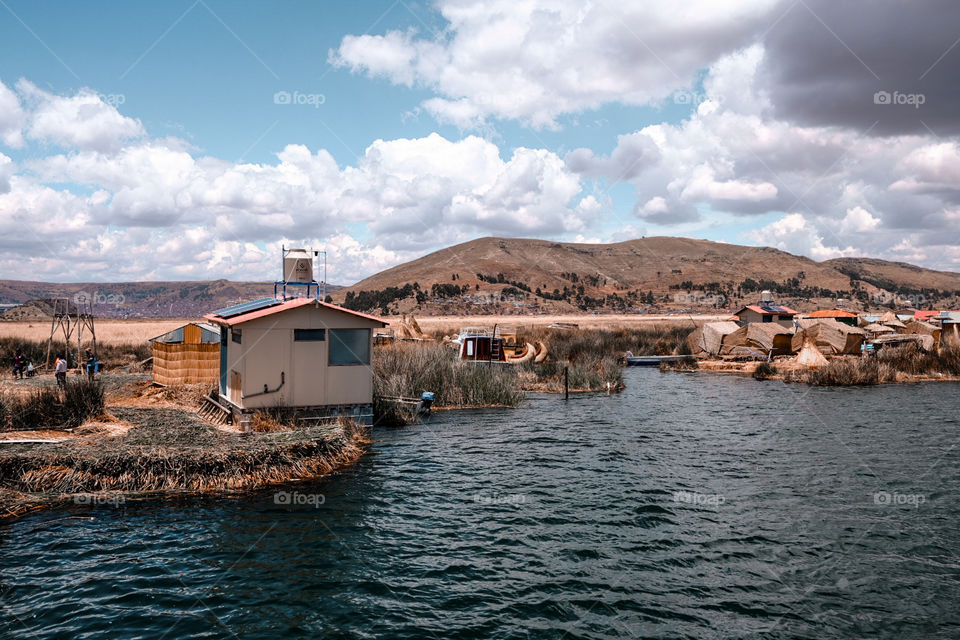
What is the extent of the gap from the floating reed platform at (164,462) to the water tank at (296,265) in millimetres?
6117

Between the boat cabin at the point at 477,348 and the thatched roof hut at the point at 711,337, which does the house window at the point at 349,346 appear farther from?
the thatched roof hut at the point at 711,337

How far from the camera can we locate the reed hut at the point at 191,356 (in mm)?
23812

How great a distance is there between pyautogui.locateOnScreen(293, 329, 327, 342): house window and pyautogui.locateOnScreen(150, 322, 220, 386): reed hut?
6937 mm

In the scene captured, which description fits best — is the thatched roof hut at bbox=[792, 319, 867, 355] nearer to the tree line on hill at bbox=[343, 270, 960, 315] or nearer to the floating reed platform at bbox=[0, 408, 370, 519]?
the floating reed platform at bbox=[0, 408, 370, 519]

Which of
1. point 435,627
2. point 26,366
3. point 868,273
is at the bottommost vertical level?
point 435,627

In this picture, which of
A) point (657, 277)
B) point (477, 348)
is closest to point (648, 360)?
point (477, 348)

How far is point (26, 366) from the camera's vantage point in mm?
31531

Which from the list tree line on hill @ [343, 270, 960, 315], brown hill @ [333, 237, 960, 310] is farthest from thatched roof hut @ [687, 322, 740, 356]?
brown hill @ [333, 237, 960, 310]

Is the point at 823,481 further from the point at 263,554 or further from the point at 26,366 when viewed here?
the point at 26,366

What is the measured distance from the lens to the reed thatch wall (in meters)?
23.9

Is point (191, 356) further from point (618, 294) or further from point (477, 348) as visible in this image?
point (618, 294)

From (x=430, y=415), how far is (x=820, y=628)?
1769 cm

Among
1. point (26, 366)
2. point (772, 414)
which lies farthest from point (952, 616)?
point (26, 366)

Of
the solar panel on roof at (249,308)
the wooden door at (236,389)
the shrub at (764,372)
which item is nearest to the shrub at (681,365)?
the shrub at (764,372)
